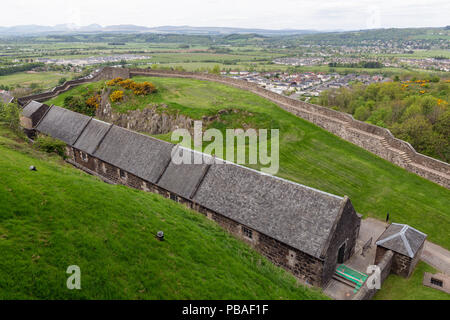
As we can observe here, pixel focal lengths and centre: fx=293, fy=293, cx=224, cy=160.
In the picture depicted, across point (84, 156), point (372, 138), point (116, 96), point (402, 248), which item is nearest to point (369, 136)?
point (372, 138)

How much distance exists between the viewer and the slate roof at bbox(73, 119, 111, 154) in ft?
118

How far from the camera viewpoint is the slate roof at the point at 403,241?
69.8 ft

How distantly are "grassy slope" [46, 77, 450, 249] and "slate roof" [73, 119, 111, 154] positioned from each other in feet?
35.8

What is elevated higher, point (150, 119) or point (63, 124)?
point (63, 124)

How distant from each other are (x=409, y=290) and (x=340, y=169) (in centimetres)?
1910

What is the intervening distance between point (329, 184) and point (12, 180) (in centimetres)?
3029

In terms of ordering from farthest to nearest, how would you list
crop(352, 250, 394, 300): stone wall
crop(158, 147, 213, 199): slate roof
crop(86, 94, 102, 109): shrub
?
crop(86, 94, 102, 109): shrub, crop(158, 147, 213, 199): slate roof, crop(352, 250, 394, 300): stone wall

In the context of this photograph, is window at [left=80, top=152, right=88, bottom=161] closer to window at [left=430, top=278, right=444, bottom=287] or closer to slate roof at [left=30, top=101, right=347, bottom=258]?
slate roof at [left=30, top=101, right=347, bottom=258]

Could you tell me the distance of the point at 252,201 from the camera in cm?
2347

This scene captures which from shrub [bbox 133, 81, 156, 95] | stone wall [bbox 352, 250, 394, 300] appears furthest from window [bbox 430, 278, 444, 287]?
shrub [bbox 133, 81, 156, 95]

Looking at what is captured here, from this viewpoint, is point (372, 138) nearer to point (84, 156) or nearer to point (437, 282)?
point (437, 282)

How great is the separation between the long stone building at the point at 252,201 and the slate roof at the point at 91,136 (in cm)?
65

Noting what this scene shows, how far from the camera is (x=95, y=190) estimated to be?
2006 cm
